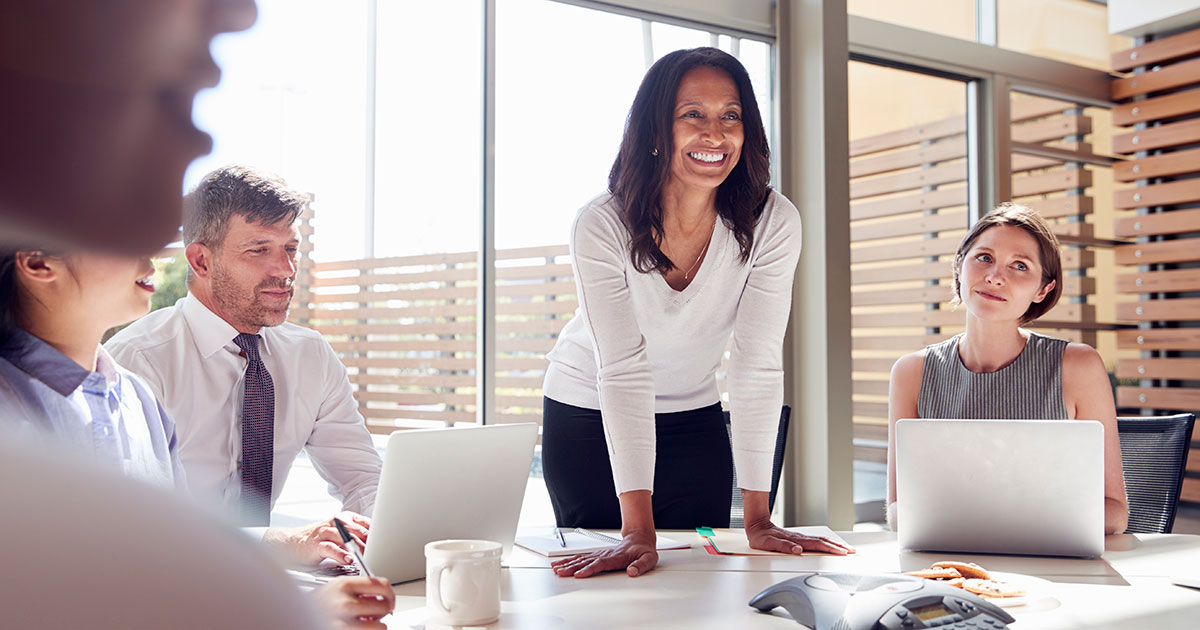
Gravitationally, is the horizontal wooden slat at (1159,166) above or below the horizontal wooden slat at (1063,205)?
above

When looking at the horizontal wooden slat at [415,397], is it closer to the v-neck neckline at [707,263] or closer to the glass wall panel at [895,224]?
the v-neck neckline at [707,263]

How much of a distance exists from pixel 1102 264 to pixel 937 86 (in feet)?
5.14

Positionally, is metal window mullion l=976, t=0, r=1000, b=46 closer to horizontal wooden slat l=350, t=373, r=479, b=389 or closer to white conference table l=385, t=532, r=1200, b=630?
horizontal wooden slat l=350, t=373, r=479, b=389

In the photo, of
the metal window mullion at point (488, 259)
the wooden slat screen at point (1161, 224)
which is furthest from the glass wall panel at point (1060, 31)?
the metal window mullion at point (488, 259)

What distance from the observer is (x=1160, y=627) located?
1.07 m

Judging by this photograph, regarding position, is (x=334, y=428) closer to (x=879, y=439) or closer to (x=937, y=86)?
(x=879, y=439)

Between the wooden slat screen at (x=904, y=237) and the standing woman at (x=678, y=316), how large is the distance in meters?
2.71

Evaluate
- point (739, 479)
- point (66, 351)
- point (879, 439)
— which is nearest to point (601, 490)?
point (739, 479)

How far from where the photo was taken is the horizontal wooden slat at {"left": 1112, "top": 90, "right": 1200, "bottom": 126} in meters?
5.16

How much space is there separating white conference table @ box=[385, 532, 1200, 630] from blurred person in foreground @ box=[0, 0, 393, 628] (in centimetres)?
92

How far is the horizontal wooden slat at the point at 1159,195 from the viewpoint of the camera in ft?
16.9

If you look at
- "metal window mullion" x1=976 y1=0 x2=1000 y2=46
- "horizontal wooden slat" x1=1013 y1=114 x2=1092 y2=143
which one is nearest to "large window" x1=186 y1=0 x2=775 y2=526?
"metal window mullion" x1=976 y1=0 x2=1000 y2=46

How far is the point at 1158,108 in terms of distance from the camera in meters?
5.30

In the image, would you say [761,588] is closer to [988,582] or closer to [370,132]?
[988,582]
